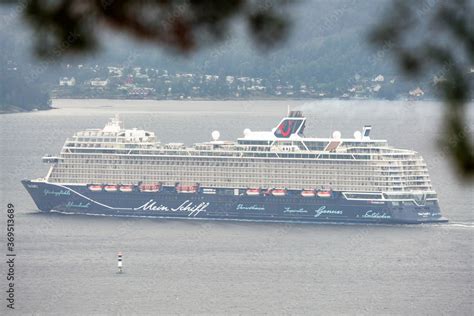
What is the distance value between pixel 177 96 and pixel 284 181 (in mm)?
81262

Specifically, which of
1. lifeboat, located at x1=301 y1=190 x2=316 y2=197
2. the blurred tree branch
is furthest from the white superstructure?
the blurred tree branch

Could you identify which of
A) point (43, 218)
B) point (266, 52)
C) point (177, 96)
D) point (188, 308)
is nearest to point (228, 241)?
point (43, 218)

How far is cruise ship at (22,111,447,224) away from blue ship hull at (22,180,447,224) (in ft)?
0.12

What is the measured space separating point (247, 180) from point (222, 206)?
2.23m

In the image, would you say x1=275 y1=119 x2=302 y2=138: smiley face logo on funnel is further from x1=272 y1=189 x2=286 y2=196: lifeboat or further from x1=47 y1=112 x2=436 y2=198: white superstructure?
x1=272 y1=189 x2=286 y2=196: lifeboat

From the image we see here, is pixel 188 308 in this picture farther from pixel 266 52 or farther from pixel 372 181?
pixel 266 52

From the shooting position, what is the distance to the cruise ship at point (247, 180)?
157ft

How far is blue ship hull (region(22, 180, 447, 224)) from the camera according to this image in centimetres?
4716

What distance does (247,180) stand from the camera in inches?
1997

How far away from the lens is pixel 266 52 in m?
3.77

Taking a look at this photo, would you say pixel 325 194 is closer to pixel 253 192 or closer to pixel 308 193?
pixel 308 193

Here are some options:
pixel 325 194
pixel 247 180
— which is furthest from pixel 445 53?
pixel 247 180

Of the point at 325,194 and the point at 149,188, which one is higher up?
the point at 149,188

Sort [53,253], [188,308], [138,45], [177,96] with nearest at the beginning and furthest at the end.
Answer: [138,45] → [188,308] → [53,253] → [177,96]
